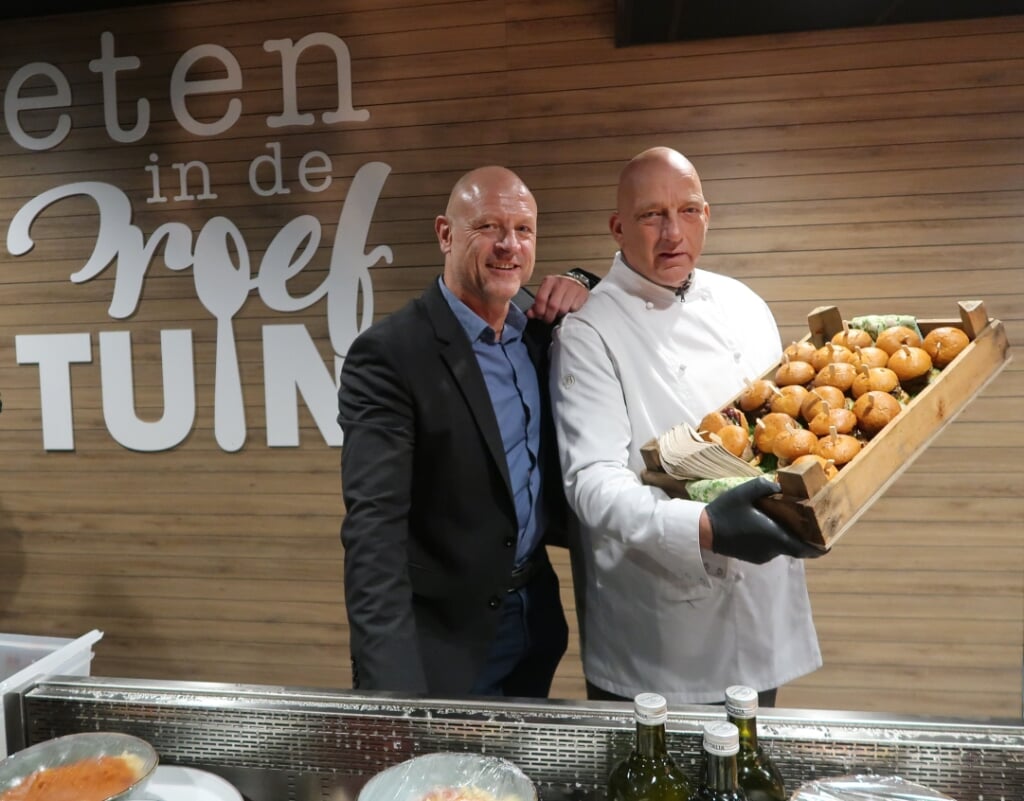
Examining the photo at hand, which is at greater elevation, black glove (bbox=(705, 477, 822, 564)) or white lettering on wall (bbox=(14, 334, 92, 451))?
white lettering on wall (bbox=(14, 334, 92, 451))

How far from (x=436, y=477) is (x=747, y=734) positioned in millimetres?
1061

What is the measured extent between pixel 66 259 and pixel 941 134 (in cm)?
412

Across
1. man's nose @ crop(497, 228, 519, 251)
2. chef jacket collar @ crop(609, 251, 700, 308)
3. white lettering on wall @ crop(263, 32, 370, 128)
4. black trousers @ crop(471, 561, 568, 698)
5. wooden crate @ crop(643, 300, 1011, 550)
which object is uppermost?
white lettering on wall @ crop(263, 32, 370, 128)

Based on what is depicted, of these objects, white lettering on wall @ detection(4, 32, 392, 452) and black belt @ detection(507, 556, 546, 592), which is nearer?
black belt @ detection(507, 556, 546, 592)

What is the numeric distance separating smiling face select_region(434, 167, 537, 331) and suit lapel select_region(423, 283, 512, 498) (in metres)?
0.13

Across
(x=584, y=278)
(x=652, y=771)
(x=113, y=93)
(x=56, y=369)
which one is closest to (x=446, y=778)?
(x=652, y=771)

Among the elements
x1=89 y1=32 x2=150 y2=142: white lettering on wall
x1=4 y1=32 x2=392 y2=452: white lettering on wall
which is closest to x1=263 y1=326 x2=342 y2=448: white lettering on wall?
x1=4 y1=32 x2=392 y2=452: white lettering on wall

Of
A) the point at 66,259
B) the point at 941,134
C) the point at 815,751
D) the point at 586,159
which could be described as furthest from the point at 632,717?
the point at 66,259

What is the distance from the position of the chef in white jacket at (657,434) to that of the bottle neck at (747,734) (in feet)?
2.44

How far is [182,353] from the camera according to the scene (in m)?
3.78

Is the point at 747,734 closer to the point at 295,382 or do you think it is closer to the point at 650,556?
the point at 650,556

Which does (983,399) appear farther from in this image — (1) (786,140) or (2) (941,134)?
(1) (786,140)

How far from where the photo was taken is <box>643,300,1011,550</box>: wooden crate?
1.31 meters

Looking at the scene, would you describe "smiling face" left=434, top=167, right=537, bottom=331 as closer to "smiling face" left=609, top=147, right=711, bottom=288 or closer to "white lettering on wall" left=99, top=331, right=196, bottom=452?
"smiling face" left=609, top=147, right=711, bottom=288
